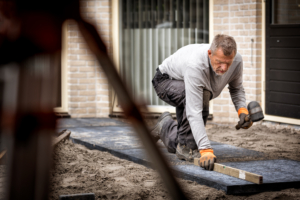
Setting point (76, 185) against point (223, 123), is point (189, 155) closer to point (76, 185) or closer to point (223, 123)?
point (76, 185)

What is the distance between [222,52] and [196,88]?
0.44m

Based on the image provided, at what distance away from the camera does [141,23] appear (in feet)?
25.0

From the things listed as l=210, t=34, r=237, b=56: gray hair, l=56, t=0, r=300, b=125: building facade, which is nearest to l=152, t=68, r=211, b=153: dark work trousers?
l=210, t=34, r=237, b=56: gray hair

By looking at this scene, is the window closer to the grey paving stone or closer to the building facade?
the building facade

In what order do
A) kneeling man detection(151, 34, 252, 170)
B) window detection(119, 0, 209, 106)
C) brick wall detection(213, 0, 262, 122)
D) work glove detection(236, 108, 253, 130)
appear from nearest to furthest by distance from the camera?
kneeling man detection(151, 34, 252, 170)
work glove detection(236, 108, 253, 130)
brick wall detection(213, 0, 262, 122)
window detection(119, 0, 209, 106)

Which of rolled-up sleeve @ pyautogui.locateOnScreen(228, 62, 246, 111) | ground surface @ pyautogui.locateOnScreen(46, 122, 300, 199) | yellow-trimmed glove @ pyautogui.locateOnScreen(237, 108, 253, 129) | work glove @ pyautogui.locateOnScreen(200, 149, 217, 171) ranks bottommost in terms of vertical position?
ground surface @ pyautogui.locateOnScreen(46, 122, 300, 199)

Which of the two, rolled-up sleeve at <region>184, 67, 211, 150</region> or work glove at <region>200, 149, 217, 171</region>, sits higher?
rolled-up sleeve at <region>184, 67, 211, 150</region>

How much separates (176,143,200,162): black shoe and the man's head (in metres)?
0.94

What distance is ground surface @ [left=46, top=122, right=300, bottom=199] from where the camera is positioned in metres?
3.10

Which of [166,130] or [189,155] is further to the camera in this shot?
[166,130]

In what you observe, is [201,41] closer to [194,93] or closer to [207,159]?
[194,93]

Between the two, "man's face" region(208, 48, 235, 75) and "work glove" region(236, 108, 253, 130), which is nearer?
"man's face" region(208, 48, 235, 75)

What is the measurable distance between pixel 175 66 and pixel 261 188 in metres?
1.59

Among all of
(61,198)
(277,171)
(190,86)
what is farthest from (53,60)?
(277,171)
